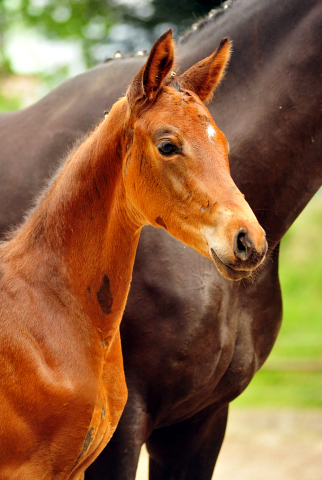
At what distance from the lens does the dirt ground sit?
224 inches

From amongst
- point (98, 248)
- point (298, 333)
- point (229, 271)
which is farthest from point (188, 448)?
point (298, 333)

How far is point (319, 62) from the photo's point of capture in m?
2.74

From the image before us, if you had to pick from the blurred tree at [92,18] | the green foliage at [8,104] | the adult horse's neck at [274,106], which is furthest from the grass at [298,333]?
the adult horse's neck at [274,106]

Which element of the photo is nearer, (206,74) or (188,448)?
(206,74)

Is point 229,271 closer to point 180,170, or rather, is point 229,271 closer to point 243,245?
point 243,245

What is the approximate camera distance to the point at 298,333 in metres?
10.2

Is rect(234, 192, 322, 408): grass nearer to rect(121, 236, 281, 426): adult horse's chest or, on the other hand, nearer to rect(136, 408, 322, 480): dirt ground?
rect(136, 408, 322, 480): dirt ground

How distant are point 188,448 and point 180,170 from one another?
1.63 meters

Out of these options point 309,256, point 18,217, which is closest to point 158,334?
point 18,217

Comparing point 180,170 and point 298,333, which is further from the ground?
point 180,170

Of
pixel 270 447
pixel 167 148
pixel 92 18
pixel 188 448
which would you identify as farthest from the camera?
pixel 92 18

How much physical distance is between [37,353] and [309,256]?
39.9 ft

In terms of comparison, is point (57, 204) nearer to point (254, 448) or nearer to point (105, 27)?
point (254, 448)

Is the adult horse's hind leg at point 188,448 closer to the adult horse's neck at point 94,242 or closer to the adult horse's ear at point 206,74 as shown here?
the adult horse's neck at point 94,242
